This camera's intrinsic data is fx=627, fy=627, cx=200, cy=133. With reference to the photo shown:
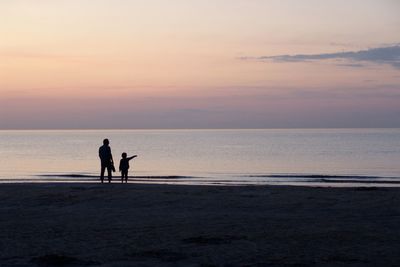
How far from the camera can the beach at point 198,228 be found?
10250 millimetres

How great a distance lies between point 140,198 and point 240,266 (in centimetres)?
950

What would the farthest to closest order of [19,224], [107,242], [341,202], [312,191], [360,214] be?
[312,191] < [341,202] < [360,214] < [19,224] < [107,242]

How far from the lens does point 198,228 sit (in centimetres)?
1323

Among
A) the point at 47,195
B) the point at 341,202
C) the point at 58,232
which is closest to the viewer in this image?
the point at 58,232

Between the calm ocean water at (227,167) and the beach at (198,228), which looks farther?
the calm ocean water at (227,167)

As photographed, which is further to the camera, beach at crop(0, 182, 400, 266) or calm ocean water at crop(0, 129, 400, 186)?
calm ocean water at crop(0, 129, 400, 186)

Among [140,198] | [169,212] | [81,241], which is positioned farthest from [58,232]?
[140,198]

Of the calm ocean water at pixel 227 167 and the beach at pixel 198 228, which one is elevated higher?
the calm ocean water at pixel 227 167

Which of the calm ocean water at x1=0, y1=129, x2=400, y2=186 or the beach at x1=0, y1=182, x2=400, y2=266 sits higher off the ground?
the calm ocean water at x1=0, y1=129, x2=400, y2=186

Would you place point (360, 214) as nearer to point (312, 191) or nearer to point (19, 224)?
point (312, 191)

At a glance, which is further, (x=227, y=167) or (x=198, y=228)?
(x=227, y=167)

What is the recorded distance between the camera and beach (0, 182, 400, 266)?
1025 cm

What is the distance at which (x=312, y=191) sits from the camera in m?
21.2

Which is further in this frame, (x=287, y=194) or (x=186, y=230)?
(x=287, y=194)
